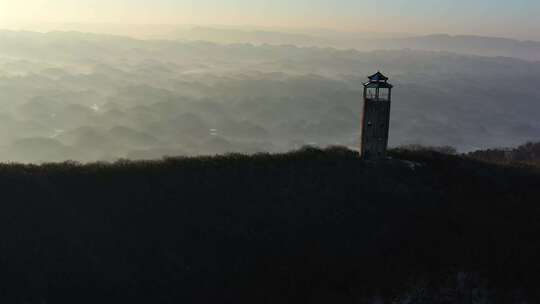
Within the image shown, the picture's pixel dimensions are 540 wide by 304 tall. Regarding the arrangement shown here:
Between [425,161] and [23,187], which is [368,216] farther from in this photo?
[23,187]

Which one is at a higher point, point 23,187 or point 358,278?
point 23,187

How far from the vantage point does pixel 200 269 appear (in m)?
24.5

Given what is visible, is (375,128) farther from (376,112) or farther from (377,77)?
(377,77)

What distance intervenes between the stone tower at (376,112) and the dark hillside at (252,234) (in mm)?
2802

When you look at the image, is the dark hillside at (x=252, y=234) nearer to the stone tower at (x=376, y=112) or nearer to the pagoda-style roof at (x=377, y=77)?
the stone tower at (x=376, y=112)

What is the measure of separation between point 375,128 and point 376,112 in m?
1.15

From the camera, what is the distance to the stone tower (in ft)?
114

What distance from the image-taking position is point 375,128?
1387 inches

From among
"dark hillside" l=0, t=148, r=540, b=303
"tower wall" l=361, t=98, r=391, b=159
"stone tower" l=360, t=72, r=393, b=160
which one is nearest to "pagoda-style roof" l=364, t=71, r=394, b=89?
"stone tower" l=360, t=72, r=393, b=160

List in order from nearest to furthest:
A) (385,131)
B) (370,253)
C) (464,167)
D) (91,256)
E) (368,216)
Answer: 1. (91,256)
2. (370,253)
3. (368,216)
4. (385,131)
5. (464,167)

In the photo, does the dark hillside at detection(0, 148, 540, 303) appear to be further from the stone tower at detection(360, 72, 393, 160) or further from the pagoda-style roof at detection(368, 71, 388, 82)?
the pagoda-style roof at detection(368, 71, 388, 82)

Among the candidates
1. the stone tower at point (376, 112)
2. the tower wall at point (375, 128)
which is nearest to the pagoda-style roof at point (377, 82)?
the stone tower at point (376, 112)

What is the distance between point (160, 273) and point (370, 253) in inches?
428

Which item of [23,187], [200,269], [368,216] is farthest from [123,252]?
[368,216]
